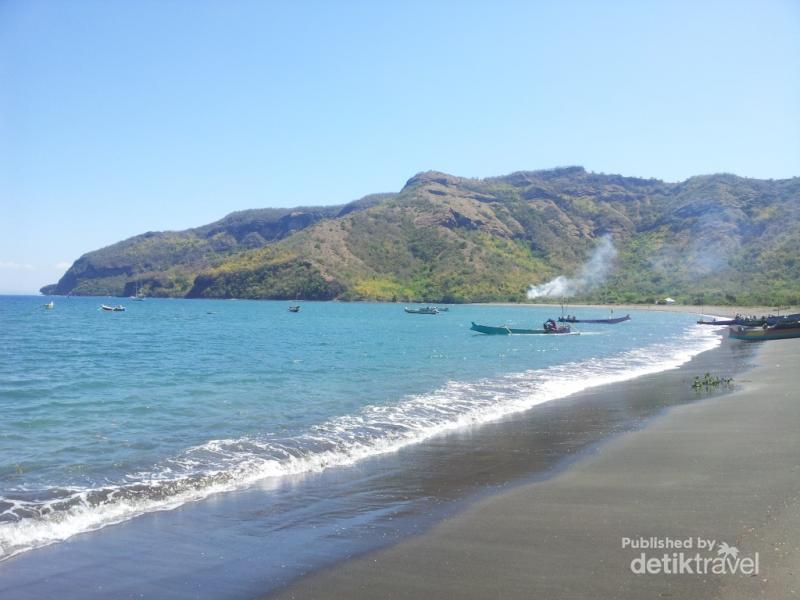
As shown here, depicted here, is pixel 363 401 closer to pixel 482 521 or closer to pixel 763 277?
pixel 482 521

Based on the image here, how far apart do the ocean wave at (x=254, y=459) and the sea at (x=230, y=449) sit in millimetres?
44

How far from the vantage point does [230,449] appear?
42.6ft

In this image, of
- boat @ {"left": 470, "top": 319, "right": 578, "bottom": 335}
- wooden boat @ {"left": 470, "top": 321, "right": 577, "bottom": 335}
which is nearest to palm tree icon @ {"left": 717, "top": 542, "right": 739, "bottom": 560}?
boat @ {"left": 470, "top": 319, "right": 578, "bottom": 335}

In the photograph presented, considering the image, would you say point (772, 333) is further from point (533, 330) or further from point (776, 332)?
point (533, 330)

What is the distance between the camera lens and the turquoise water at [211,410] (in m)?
10.2

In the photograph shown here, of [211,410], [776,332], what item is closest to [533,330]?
[776,332]

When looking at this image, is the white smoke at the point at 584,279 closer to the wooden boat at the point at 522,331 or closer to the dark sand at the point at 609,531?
the wooden boat at the point at 522,331

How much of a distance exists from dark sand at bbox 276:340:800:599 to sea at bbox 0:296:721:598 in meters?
0.87

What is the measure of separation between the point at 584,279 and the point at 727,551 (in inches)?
6459

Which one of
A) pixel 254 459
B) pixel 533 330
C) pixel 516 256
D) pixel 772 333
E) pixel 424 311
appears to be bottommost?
pixel 254 459

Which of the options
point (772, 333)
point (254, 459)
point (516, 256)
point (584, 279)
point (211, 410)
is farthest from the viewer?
point (516, 256)

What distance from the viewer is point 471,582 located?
6.38m

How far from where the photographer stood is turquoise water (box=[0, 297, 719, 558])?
401 inches

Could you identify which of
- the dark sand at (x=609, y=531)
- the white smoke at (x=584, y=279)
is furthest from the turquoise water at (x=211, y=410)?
the white smoke at (x=584, y=279)
